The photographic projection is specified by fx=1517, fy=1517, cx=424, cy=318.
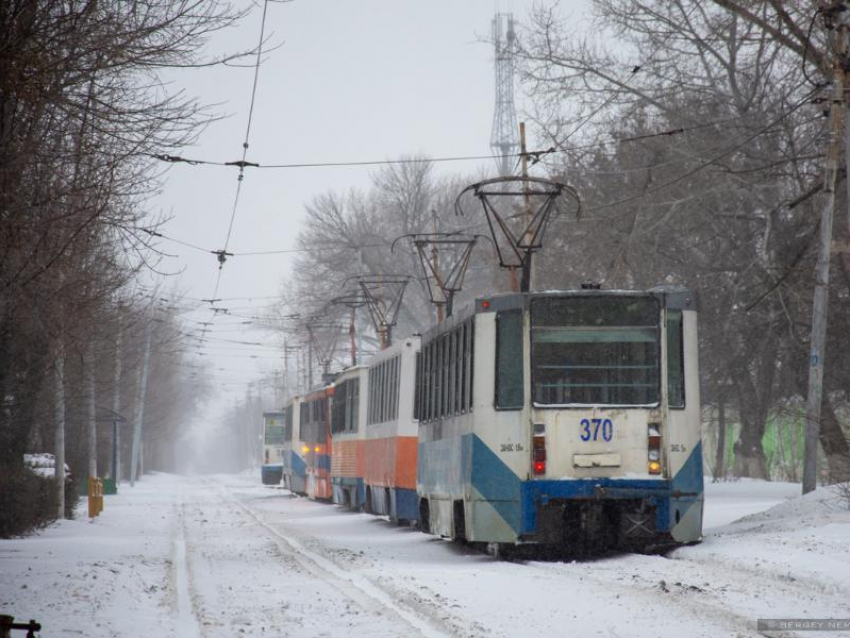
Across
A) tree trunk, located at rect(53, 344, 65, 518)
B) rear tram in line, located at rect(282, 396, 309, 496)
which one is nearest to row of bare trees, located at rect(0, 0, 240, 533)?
tree trunk, located at rect(53, 344, 65, 518)

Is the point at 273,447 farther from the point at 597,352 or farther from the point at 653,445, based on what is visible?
the point at 653,445

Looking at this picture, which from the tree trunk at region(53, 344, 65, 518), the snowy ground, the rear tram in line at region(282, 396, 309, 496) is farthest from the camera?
the rear tram in line at region(282, 396, 309, 496)

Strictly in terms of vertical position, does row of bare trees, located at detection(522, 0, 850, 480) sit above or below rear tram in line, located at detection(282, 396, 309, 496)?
above

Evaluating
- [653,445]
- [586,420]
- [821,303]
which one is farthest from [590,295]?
[821,303]

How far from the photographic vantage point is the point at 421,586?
42.5 ft

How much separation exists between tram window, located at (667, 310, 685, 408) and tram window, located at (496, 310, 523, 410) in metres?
1.57

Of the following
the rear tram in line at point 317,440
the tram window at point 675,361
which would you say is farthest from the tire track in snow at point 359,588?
the rear tram in line at point 317,440

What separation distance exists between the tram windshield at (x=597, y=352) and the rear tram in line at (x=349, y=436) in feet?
45.0

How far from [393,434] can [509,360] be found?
9465 millimetres

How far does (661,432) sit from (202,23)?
6272 millimetres

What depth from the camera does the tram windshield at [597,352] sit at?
52.5ft

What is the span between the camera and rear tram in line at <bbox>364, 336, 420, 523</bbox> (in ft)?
80.7

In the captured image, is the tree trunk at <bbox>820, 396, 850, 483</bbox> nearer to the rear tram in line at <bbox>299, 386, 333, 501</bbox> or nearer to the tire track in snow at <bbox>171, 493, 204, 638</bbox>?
the tire track in snow at <bbox>171, 493, 204, 638</bbox>

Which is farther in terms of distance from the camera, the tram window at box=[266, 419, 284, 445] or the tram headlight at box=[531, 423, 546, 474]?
the tram window at box=[266, 419, 284, 445]
